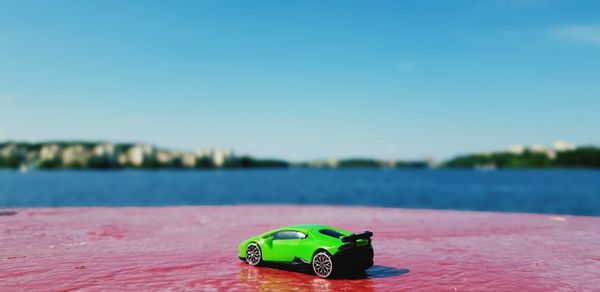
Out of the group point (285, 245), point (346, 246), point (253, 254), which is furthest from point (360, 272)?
point (253, 254)

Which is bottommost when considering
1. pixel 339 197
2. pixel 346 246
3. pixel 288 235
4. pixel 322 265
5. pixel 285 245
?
pixel 339 197

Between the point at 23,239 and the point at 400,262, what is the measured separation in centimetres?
1636

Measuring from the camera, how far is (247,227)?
26312 mm

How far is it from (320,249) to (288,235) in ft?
4.22

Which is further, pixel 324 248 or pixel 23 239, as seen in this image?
pixel 23 239

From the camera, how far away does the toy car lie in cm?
1309

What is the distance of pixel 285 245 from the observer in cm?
1418

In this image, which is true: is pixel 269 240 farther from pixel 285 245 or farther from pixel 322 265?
pixel 322 265

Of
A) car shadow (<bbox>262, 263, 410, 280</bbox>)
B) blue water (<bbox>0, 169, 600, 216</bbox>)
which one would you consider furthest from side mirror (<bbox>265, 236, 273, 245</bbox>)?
blue water (<bbox>0, 169, 600, 216</bbox>)

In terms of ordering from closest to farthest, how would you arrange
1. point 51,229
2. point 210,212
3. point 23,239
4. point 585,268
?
point 585,268 → point 23,239 → point 51,229 → point 210,212

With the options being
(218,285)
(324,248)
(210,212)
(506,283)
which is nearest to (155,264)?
(218,285)

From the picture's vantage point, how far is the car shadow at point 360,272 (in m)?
13.9

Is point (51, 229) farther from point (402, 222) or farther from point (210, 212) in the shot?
point (402, 222)

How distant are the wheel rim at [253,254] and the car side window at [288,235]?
0.83 meters
